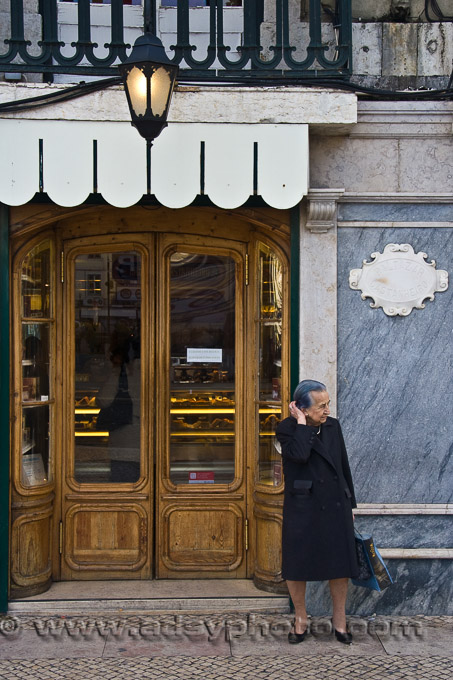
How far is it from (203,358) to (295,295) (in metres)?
1.00

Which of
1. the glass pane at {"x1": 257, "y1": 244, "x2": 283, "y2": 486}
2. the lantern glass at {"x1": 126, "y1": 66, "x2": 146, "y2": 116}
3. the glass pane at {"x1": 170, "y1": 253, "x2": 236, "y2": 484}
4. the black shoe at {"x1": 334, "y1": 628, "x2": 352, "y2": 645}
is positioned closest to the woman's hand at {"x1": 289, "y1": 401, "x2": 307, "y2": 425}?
the glass pane at {"x1": 257, "y1": 244, "x2": 283, "y2": 486}

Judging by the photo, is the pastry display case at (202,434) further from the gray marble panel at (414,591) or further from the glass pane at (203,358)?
the gray marble panel at (414,591)

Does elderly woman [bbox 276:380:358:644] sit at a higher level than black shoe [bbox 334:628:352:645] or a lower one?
higher

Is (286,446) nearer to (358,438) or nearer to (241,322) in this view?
(358,438)

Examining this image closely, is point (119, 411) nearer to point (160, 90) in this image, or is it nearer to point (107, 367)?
point (107, 367)

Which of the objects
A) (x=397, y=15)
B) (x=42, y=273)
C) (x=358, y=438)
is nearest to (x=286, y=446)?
(x=358, y=438)

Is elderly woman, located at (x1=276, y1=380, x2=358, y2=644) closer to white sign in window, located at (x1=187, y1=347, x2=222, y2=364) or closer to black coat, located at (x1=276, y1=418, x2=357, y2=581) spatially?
black coat, located at (x1=276, y1=418, x2=357, y2=581)

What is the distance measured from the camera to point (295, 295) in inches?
259

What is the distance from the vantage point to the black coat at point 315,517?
5730 millimetres

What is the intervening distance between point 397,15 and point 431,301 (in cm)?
225

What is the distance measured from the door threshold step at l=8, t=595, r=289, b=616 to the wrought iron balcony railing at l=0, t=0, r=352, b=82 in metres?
3.84

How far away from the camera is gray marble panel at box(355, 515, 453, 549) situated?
6.53m

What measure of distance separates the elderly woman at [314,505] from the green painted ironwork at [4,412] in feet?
6.85

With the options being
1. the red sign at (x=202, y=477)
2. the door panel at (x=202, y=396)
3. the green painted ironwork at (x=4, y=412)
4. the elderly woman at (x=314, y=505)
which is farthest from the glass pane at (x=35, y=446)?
the elderly woman at (x=314, y=505)
